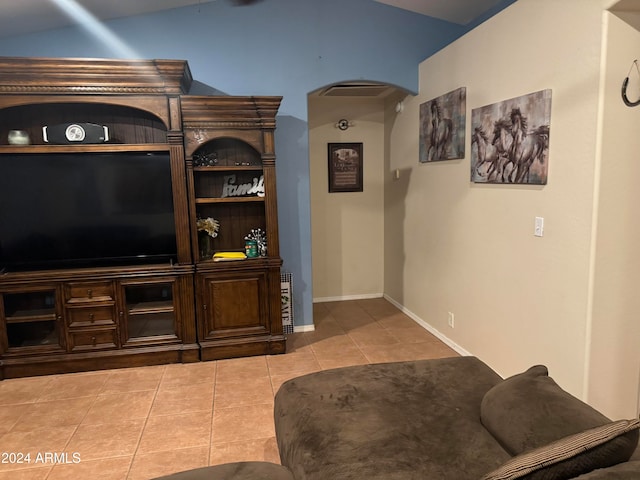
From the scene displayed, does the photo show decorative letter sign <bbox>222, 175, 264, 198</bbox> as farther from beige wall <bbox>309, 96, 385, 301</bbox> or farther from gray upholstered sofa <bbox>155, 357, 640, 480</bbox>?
gray upholstered sofa <bbox>155, 357, 640, 480</bbox>

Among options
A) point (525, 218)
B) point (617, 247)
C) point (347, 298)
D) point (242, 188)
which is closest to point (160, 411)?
point (242, 188)

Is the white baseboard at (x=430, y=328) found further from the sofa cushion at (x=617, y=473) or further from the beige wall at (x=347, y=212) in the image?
the sofa cushion at (x=617, y=473)

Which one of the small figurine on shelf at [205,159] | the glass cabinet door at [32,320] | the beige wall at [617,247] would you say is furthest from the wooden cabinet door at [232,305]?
the beige wall at [617,247]

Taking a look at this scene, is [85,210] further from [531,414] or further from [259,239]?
[531,414]

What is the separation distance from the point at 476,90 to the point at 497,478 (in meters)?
2.91

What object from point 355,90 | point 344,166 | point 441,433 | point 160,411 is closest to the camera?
point 441,433

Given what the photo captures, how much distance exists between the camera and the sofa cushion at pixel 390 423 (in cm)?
155

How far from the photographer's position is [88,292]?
357 centimetres

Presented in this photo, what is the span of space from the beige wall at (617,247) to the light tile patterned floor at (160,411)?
1470 mm

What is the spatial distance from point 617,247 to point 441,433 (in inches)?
58.0

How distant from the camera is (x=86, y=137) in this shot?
3.54 metres

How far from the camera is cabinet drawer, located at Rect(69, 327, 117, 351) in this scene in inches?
141

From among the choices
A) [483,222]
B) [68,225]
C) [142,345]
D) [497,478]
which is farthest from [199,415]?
[483,222]

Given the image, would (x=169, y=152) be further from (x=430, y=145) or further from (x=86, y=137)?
(x=430, y=145)
